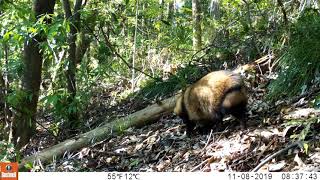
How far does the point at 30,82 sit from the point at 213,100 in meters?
3.16

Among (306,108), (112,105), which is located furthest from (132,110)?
(306,108)

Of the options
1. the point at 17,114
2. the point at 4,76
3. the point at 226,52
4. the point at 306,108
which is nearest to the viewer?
the point at 306,108

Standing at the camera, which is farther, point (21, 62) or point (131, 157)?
point (21, 62)

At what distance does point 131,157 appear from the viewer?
19.4 feet

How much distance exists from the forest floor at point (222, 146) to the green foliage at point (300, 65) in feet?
0.70

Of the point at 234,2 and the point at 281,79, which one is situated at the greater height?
the point at 234,2

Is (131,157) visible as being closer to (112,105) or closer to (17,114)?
(17,114)

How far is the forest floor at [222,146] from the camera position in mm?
4309

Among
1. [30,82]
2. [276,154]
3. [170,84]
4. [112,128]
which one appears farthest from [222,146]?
[30,82]

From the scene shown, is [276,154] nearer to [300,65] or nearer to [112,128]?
[300,65]

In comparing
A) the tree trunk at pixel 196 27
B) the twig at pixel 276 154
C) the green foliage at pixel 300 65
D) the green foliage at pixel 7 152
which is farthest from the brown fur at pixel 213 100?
the tree trunk at pixel 196 27

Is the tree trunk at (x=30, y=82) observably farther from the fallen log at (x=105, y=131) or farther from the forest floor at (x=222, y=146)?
the fallen log at (x=105, y=131)

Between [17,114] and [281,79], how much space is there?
3863 millimetres

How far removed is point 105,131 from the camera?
23.1 feet
